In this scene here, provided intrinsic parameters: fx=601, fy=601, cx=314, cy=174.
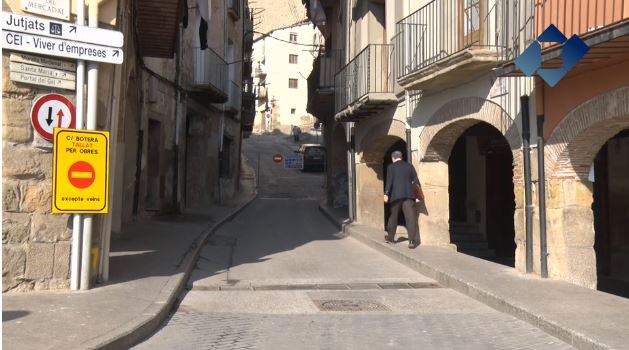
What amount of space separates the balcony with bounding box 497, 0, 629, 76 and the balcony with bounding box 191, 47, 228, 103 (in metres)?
12.1

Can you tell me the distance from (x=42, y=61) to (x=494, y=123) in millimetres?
6034

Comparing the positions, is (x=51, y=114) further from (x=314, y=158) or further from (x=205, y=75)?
(x=314, y=158)

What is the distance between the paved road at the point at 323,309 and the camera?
5.55 metres

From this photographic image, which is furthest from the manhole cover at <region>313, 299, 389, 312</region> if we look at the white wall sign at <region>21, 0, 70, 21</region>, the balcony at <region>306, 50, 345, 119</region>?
the balcony at <region>306, 50, 345, 119</region>

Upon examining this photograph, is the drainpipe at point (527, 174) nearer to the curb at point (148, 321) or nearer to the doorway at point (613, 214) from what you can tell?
the doorway at point (613, 214)

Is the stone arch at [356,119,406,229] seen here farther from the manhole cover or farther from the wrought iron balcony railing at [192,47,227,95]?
the manhole cover

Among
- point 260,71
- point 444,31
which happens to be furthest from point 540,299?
point 260,71

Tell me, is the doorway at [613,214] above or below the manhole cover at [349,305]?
above

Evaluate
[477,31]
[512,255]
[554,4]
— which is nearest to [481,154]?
[512,255]

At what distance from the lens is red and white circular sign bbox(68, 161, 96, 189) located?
21.4ft

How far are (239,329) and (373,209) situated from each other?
978 centimetres

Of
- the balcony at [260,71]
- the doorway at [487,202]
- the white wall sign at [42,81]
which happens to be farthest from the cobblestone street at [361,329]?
the balcony at [260,71]

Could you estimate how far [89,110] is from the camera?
6641 millimetres

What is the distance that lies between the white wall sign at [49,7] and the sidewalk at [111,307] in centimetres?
296
